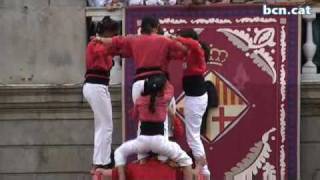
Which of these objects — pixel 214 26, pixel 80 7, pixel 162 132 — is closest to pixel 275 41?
pixel 214 26

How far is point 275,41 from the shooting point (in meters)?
11.0

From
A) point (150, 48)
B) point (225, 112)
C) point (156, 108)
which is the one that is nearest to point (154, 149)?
point (156, 108)

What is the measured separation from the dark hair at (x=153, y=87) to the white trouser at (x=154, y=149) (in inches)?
10.0

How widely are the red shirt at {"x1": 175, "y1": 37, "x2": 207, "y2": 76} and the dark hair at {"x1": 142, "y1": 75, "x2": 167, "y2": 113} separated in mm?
398

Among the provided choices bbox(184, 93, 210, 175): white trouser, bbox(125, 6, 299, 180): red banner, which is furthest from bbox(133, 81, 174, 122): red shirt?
bbox(125, 6, 299, 180): red banner

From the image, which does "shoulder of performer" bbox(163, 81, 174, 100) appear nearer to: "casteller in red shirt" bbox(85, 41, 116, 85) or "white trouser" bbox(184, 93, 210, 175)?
"white trouser" bbox(184, 93, 210, 175)

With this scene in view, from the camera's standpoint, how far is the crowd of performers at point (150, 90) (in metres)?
8.10

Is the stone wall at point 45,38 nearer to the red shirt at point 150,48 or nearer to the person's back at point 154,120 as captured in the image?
the red shirt at point 150,48

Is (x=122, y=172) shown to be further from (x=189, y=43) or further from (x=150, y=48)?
(x=189, y=43)

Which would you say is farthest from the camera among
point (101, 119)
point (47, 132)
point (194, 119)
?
point (47, 132)

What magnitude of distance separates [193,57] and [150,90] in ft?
2.24

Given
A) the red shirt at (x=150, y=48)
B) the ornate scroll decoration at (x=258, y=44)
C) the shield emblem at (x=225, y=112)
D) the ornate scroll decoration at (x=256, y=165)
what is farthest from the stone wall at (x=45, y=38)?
the red shirt at (x=150, y=48)

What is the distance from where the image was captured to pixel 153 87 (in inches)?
316

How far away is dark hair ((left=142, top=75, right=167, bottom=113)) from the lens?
8.04 m
